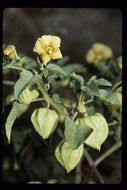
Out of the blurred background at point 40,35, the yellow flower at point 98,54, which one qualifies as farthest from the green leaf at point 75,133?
the yellow flower at point 98,54

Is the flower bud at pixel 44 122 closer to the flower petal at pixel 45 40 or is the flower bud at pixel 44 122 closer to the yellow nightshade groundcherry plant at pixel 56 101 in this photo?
the yellow nightshade groundcherry plant at pixel 56 101

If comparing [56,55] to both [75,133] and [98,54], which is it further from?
[98,54]

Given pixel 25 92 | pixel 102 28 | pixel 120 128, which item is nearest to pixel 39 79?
pixel 25 92

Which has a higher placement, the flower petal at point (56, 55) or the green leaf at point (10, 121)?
the flower petal at point (56, 55)

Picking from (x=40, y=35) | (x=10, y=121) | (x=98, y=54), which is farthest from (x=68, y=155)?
(x=40, y=35)

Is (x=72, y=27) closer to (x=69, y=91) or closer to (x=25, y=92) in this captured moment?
(x=69, y=91)
